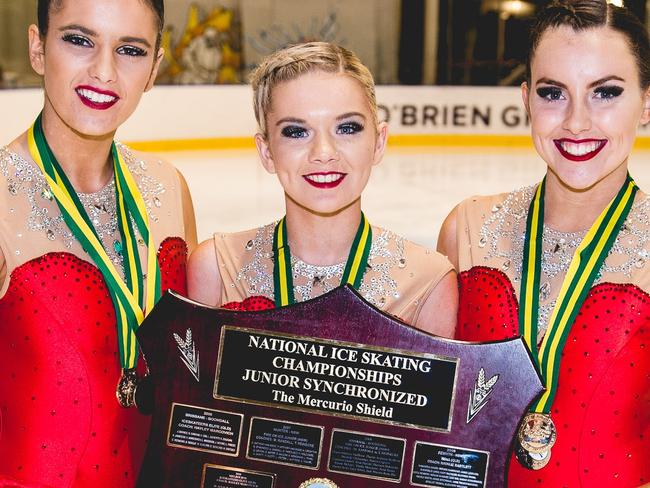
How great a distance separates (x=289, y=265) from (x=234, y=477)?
1.57 feet

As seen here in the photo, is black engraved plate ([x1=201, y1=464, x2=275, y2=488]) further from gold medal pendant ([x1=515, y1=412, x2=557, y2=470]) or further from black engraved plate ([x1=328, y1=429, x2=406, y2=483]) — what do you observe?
gold medal pendant ([x1=515, y1=412, x2=557, y2=470])

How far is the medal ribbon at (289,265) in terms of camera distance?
6.60ft

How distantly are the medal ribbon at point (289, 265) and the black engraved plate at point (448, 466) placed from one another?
409 millimetres

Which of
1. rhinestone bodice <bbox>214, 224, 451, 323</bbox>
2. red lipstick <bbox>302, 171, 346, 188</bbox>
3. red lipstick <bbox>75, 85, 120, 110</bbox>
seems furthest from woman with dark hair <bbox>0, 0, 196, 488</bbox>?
red lipstick <bbox>302, 171, 346, 188</bbox>

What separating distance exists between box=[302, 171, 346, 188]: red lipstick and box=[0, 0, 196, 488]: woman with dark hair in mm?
435

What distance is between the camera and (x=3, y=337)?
2062mm

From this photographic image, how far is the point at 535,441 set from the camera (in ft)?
6.17

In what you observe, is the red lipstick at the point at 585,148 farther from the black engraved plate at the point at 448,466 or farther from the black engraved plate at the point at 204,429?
the black engraved plate at the point at 204,429

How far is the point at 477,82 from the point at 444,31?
2.91 feet

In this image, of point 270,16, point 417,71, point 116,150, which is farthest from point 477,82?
point 116,150

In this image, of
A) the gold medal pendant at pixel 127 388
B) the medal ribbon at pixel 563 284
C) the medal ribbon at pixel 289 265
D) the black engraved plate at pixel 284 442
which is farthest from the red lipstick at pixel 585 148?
the gold medal pendant at pixel 127 388

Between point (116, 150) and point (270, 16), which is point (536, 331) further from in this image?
point (270, 16)

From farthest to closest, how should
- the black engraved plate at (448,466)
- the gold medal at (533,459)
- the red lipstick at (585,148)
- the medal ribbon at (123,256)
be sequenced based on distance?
1. the medal ribbon at (123,256)
2. the red lipstick at (585,148)
3. the gold medal at (533,459)
4. the black engraved plate at (448,466)

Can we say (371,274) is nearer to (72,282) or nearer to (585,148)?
(585,148)
